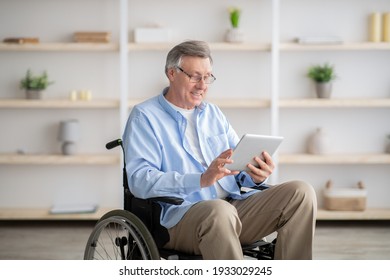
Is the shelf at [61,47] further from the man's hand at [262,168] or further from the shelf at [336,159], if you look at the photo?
the man's hand at [262,168]

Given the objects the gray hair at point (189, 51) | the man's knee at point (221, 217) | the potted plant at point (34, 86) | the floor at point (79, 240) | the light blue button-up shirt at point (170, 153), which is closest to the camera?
the man's knee at point (221, 217)

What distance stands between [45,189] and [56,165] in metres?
0.19

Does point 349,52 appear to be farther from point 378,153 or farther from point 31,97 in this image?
point 31,97

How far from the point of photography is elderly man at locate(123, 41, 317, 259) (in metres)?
2.43

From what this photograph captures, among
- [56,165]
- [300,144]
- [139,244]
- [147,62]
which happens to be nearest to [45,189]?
[56,165]

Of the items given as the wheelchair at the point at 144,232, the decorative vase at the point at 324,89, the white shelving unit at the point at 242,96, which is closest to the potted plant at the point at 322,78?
the decorative vase at the point at 324,89

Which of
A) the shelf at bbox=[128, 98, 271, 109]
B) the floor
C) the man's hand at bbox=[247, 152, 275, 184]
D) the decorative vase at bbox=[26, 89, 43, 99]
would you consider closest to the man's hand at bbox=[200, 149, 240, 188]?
A: the man's hand at bbox=[247, 152, 275, 184]

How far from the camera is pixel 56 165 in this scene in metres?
5.05

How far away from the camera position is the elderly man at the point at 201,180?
95.5 inches

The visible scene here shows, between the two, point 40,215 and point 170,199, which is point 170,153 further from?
point 40,215

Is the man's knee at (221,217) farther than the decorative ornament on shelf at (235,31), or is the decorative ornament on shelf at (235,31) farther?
the decorative ornament on shelf at (235,31)

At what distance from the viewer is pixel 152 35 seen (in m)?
4.82

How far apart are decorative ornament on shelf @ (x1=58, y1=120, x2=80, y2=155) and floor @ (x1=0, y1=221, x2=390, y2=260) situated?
519 millimetres

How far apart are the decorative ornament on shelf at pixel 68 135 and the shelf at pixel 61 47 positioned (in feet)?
1.65
